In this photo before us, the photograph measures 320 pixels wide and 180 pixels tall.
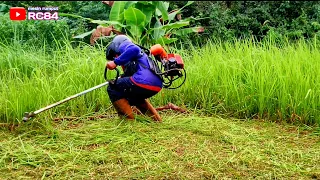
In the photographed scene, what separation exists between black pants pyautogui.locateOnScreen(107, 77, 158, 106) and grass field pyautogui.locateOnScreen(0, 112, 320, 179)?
0.79 feet

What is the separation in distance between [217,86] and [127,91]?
3.95 ft

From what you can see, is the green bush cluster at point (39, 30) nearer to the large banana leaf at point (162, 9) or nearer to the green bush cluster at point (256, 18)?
the large banana leaf at point (162, 9)

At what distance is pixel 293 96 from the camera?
4.55m

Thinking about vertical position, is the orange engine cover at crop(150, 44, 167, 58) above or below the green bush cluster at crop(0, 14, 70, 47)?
above

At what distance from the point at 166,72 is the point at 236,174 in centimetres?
107

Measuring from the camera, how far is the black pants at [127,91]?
3986 mm

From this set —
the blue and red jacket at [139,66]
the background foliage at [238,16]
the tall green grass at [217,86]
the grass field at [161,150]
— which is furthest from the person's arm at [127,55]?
the background foliage at [238,16]

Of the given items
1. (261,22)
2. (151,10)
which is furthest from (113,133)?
(261,22)

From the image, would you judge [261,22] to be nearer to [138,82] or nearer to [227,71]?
[227,71]

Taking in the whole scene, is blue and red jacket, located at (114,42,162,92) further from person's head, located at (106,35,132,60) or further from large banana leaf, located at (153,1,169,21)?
large banana leaf, located at (153,1,169,21)

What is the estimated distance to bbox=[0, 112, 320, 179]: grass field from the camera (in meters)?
3.30
